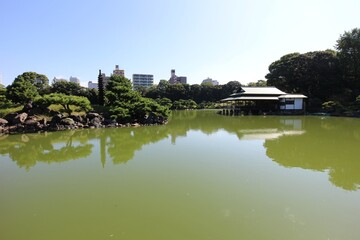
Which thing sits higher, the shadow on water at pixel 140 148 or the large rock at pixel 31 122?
the large rock at pixel 31 122

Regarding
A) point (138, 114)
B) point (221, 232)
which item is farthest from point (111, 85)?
point (221, 232)

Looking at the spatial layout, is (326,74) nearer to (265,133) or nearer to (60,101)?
(265,133)

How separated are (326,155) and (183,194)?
6345 mm

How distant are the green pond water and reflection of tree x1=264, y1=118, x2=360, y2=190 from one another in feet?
0.12

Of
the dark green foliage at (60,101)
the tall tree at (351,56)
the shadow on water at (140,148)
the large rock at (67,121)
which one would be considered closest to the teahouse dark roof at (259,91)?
the tall tree at (351,56)

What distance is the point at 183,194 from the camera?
5867mm

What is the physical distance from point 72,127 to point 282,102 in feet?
74.5

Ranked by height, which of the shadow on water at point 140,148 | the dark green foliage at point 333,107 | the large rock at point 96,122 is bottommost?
the shadow on water at point 140,148

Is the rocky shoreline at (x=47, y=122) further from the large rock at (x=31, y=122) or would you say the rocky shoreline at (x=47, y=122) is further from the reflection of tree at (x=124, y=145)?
the reflection of tree at (x=124, y=145)

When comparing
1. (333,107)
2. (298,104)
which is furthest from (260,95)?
(333,107)

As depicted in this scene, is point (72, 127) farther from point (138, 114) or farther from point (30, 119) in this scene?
point (138, 114)

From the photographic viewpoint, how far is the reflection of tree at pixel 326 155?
7.20 metres

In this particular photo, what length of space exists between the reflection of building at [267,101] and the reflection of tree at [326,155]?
17.3 meters

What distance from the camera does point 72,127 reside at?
62.7 feet
